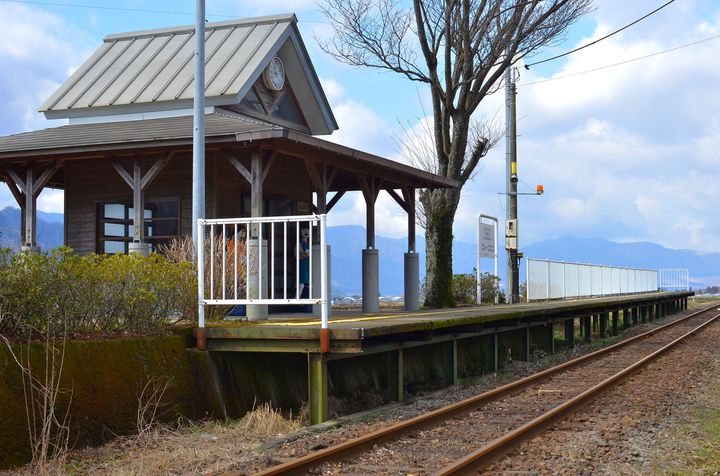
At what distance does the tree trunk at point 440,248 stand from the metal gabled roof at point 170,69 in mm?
4505

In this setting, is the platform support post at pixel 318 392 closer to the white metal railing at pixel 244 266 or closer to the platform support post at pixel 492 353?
the white metal railing at pixel 244 266

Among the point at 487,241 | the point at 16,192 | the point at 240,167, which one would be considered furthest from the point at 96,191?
the point at 487,241

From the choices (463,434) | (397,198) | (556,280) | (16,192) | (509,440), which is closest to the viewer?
(509,440)

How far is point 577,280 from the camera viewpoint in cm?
3231

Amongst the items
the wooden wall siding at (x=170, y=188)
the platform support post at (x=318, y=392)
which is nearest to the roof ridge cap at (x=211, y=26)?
the wooden wall siding at (x=170, y=188)

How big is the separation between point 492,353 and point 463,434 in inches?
275

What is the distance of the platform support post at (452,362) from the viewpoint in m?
13.0

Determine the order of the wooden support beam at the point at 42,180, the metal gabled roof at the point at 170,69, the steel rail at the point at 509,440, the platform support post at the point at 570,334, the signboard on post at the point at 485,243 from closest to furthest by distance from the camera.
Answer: the steel rail at the point at 509,440, the wooden support beam at the point at 42,180, the metal gabled roof at the point at 170,69, the platform support post at the point at 570,334, the signboard on post at the point at 485,243

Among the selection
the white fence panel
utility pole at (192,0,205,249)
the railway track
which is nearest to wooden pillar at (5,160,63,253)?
utility pole at (192,0,205,249)

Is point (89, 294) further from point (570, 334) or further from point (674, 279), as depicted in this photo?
point (674, 279)

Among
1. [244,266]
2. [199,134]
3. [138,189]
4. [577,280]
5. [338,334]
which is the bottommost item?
[338,334]

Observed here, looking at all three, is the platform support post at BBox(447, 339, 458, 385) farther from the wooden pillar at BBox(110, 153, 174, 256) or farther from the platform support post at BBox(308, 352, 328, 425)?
the wooden pillar at BBox(110, 153, 174, 256)

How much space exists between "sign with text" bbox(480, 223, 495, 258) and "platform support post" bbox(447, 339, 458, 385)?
41.7ft

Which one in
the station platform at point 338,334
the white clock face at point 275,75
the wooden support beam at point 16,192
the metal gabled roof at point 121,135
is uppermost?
the white clock face at point 275,75
